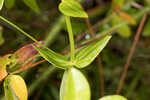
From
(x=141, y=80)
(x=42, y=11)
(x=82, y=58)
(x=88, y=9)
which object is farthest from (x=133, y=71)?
(x=82, y=58)

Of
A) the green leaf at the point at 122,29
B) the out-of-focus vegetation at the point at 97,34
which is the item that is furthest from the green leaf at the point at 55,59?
the green leaf at the point at 122,29

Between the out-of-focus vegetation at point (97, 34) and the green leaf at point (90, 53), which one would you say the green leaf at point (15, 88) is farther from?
the out-of-focus vegetation at point (97, 34)

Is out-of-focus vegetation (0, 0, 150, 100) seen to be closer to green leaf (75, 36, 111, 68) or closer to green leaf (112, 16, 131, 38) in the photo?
green leaf (112, 16, 131, 38)

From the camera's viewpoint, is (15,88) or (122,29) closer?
(15,88)

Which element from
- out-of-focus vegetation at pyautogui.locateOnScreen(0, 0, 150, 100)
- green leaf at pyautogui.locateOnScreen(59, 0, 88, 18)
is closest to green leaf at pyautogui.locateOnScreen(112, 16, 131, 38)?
out-of-focus vegetation at pyautogui.locateOnScreen(0, 0, 150, 100)

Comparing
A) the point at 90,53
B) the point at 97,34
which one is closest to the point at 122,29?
the point at 97,34

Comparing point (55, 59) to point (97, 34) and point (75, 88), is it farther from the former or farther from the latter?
point (97, 34)
